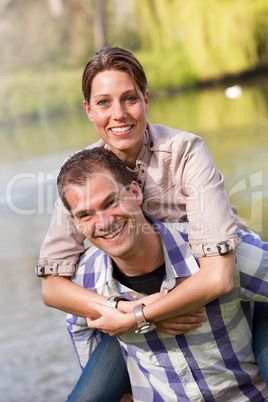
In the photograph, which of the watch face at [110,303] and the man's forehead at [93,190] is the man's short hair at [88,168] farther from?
the watch face at [110,303]

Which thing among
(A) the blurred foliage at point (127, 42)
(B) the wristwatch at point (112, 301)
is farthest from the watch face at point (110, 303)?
(A) the blurred foliage at point (127, 42)

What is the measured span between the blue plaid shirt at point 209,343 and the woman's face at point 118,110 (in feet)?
0.91

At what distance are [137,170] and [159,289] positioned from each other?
0.35 metres

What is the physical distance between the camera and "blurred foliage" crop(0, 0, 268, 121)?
10.5 metres

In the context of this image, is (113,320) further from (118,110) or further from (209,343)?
(118,110)

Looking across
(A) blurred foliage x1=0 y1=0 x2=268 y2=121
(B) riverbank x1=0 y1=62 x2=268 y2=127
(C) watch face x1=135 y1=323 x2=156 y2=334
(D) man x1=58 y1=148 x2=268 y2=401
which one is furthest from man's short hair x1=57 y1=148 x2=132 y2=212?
(B) riverbank x1=0 y1=62 x2=268 y2=127

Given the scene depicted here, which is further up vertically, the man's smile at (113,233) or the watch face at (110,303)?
the man's smile at (113,233)

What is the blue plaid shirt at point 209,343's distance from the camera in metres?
1.48

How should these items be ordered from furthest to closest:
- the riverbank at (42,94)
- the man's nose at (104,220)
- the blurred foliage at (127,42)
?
the riverbank at (42,94) < the blurred foliage at (127,42) < the man's nose at (104,220)

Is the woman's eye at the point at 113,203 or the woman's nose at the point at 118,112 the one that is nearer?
the woman's eye at the point at 113,203

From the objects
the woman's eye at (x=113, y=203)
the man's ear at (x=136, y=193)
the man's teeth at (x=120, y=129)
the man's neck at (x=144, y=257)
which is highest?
the man's teeth at (x=120, y=129)

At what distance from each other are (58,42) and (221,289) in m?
13.3

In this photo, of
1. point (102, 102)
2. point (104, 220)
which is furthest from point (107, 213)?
point (102, 102)

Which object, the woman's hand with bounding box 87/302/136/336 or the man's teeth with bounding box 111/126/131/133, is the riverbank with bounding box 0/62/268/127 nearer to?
the man's teeth with bounding box 111/126/131/133
